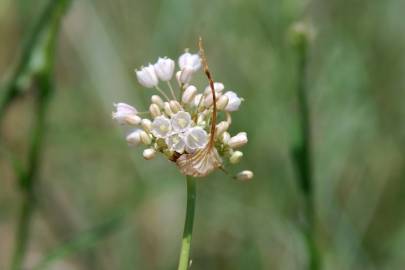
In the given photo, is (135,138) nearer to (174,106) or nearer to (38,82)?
(174,106)

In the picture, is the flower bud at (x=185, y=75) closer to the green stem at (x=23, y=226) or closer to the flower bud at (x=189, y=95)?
the flower bud at (x=189, y=95)

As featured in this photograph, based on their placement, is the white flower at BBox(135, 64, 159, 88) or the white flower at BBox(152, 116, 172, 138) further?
the white flower at BBox(135, 64, 159, 88)

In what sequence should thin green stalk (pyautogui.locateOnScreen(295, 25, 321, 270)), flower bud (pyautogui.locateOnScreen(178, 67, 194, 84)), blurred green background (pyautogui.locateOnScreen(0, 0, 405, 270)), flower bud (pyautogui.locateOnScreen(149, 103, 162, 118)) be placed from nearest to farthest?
flower bud (pyautogui.locateOnScreen(149, 103, 162, 118)), flower bud (pyautogui.locateOnScreen(178, 67, 194, 84)), thin green stalk (pyautogui.locateOnScreen(295, 25, 321, 270)), blurred green background (pyautogui.locateOnScreen(0, 0, 405, 270))

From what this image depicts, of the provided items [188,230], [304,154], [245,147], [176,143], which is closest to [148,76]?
[176,143]

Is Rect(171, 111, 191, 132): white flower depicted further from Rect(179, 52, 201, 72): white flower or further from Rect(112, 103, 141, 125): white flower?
Rect(179, 52, 201, 72): white flower

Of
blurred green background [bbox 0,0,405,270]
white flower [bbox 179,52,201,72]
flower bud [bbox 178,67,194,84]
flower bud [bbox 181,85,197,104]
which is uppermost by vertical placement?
white flower [bbox 179,52,201,72]

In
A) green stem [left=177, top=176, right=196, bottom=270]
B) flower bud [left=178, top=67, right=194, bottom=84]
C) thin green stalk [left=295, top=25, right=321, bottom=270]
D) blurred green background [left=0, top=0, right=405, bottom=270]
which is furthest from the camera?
blurred green background [left=0, top=0, right=405, bottom=270]

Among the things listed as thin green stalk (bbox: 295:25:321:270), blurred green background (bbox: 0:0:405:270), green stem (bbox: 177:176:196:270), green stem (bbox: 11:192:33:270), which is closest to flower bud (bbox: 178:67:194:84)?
green stem (bbox: 177:176:196:270)
